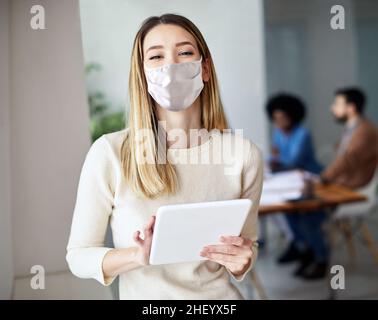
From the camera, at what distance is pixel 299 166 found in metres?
3.43

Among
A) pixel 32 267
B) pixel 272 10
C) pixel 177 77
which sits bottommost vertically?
pixel 32 267

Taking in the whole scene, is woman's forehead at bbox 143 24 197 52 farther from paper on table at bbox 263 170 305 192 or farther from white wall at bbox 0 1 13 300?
paper on table at bbox 263 170 305 192

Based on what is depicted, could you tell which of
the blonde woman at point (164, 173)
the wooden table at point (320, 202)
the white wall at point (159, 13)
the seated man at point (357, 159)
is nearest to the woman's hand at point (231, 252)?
the blonde woman at point (164, 173)

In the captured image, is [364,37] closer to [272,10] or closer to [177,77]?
[272,10]

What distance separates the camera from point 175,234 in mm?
1142

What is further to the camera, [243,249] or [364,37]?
[364,37]

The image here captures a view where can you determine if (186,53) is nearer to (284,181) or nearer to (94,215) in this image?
(94,215)

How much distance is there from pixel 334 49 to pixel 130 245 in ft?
9.55

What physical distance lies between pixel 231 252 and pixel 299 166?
2315mm

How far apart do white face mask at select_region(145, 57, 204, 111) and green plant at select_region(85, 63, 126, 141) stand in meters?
0.14

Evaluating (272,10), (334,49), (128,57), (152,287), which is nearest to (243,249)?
(152,287)

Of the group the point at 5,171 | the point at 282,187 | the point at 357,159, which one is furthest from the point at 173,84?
the point at 357,159

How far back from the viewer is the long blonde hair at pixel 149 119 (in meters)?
1.21

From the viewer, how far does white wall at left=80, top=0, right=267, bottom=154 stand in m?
1.35
